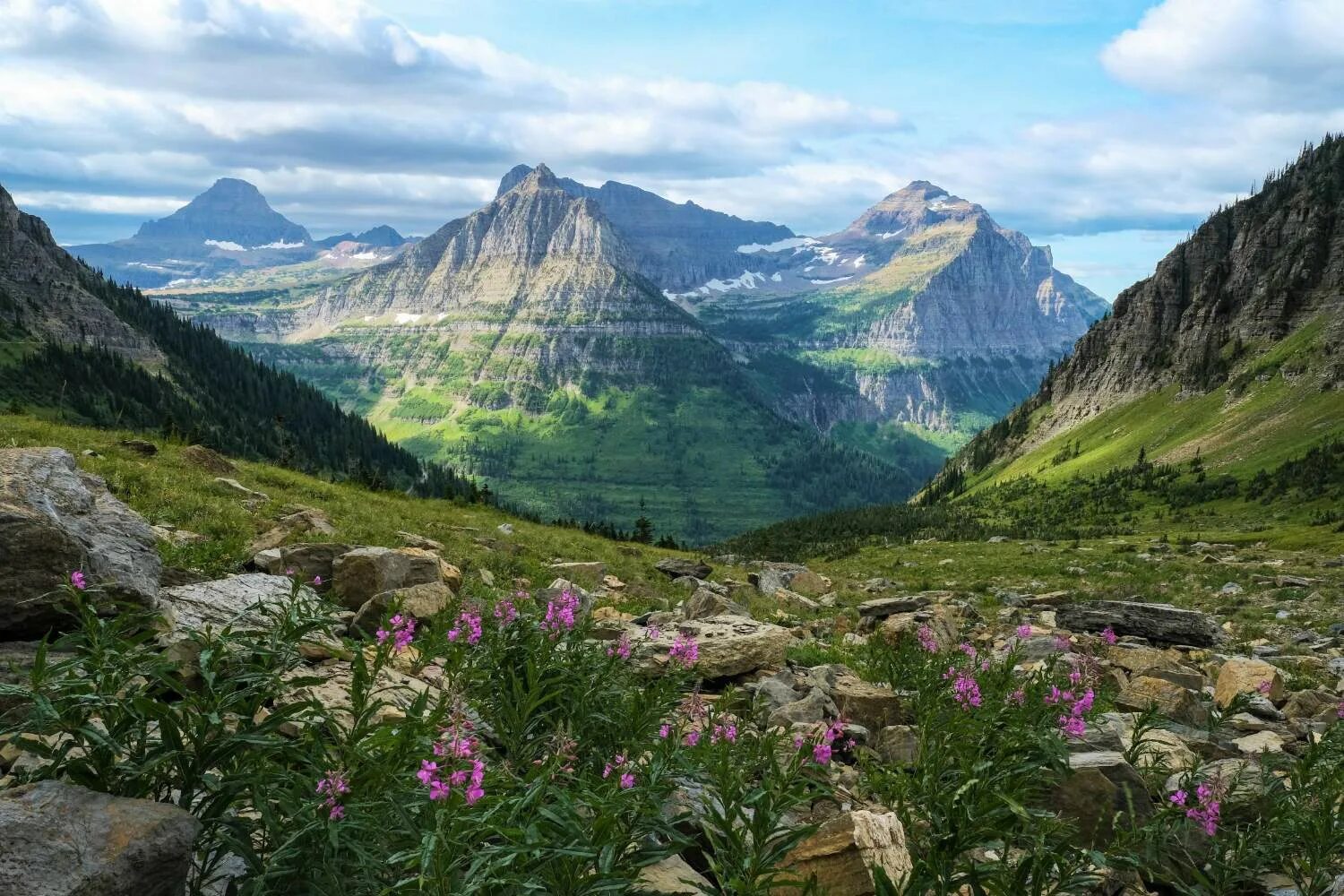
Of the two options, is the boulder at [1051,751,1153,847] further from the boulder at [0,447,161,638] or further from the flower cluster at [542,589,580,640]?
the boulder at [0,447,161,638]

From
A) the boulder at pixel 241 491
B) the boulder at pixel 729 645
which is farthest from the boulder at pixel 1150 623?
the boulder at pixel 241 491

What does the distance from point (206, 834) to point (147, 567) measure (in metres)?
5.75

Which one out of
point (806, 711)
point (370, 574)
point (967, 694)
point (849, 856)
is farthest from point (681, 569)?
point (849, 856)

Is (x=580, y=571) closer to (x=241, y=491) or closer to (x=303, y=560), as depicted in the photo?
(x=241, y=491)

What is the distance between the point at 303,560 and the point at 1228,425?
15823cm

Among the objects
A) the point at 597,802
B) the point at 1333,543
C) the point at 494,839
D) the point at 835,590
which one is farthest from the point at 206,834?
the point at 1333,543

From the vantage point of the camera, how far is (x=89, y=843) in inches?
179

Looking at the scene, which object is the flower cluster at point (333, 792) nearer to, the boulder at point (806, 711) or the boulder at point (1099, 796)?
the boulder at point (806, 711)

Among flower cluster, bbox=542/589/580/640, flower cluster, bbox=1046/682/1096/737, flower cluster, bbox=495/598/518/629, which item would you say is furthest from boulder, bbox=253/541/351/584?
flower cluster, bbox=1046/682/1096/737

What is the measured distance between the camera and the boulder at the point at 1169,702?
13.4 metres

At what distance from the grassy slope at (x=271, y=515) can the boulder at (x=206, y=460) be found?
367mm

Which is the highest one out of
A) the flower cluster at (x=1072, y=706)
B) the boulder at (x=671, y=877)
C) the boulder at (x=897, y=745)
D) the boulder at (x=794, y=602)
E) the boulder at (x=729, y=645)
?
the flower cluster at (x=1072, y=706)

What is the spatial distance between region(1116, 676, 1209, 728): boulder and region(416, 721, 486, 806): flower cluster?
1258 cm

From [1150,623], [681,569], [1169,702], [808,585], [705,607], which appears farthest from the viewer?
[808,585]
